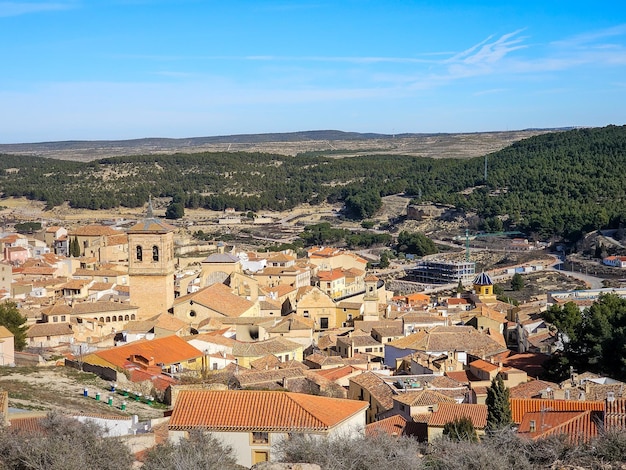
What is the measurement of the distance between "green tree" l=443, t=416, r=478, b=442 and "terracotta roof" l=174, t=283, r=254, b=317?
57.0 ft

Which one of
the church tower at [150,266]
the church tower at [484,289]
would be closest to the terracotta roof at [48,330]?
the church tower at [150,266]

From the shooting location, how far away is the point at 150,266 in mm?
31047

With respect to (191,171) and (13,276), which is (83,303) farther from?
(191,171)

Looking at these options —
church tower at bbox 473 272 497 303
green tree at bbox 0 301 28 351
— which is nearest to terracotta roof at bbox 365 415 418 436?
green tree at bbox 0 301 28 351

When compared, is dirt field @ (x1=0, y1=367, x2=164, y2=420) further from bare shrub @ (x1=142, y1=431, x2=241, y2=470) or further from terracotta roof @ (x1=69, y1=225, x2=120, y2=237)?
terracotta roof @ (x1=69, y1=225, x2=120, y2=237)

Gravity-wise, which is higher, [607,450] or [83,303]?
[607,450]

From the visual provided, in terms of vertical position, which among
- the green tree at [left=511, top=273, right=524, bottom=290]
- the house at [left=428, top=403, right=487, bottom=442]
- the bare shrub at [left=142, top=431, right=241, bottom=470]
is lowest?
the green tree at [left=511, top=273, right=524, bottom=290]

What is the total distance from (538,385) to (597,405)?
5.66m

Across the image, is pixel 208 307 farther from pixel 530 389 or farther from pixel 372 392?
pixel 530 389

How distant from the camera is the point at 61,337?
1150 inches

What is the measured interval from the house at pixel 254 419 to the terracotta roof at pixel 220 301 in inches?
686

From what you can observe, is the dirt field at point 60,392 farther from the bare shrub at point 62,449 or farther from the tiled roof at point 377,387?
the tiled roof at point 377,387

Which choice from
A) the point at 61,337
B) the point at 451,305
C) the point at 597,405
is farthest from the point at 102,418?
the point at 451,305

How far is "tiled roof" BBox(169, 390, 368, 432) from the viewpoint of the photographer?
495 inches
